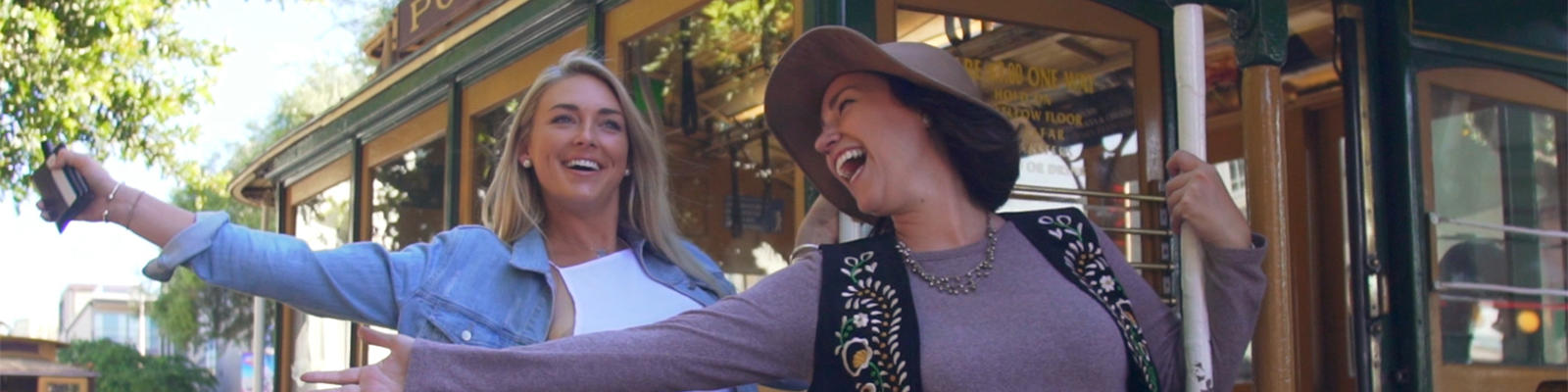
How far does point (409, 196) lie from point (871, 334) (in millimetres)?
4533

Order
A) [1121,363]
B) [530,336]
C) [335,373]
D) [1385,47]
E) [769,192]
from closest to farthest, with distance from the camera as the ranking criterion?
[335,373]
[1121,363]
[530,336]
[1385,47]
[769,192]

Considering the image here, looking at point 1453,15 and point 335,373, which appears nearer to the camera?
point 335,373

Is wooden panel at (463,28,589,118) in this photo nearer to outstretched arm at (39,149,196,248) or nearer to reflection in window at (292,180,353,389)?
reflection in window at (292,180,353,389)

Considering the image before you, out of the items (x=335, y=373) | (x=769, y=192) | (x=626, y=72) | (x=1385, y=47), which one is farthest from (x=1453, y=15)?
(x=335, y=373)

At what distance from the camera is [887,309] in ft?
6.26

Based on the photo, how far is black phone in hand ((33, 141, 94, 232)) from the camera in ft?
6.40

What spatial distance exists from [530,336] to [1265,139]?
3.94 ft

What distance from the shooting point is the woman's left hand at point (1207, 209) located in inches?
82.1

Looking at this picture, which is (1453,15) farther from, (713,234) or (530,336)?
(530,336)

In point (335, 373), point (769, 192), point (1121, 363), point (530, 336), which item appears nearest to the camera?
point (335, 373)

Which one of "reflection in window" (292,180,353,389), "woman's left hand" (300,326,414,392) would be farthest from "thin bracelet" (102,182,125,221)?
"reflection in window" (292,180,353,389)

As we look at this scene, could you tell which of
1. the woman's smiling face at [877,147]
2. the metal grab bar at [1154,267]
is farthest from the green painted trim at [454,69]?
the woman's smiling face at [877,147]

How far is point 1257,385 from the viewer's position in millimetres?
2379

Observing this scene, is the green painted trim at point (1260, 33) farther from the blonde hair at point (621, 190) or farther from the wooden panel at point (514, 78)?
the wooden panel at point (514, 78)
